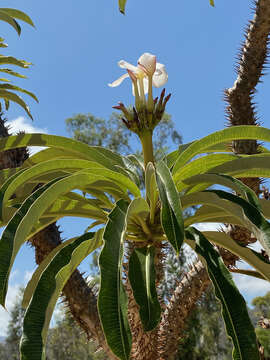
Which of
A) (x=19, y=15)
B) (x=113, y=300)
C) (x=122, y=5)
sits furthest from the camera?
(x=19, y=15)

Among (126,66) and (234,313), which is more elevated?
(126,66)

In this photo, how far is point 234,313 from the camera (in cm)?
117

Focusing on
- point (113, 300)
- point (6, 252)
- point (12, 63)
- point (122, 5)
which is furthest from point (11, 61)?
point (113, 300)

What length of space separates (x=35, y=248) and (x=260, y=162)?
4.16 ft

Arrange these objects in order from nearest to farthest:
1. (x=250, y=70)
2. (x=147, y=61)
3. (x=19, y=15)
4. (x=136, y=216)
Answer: (x=136, y=216), (x=147, y=61), (x=250, y=70), (x=19, y=15)

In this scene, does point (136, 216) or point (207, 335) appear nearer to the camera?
point (136, 216)

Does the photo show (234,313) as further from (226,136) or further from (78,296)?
(78,296)

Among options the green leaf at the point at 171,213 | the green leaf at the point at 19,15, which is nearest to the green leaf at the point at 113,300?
the green leaf at the point at 171,213

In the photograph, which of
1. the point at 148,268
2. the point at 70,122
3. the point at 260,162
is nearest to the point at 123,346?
the point at 148,268

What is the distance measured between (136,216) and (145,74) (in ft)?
1.88

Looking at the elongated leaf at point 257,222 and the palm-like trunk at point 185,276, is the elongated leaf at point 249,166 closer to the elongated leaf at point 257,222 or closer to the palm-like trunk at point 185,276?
the elongated leaf at point 257,222

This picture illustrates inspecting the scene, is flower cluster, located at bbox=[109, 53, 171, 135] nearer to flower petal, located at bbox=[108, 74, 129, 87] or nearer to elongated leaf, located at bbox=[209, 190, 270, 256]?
flower petal, located at bbox=[108, 74, 129, 87]

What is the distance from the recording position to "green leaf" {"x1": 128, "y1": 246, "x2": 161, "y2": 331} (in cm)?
122

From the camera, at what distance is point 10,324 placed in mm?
15711
